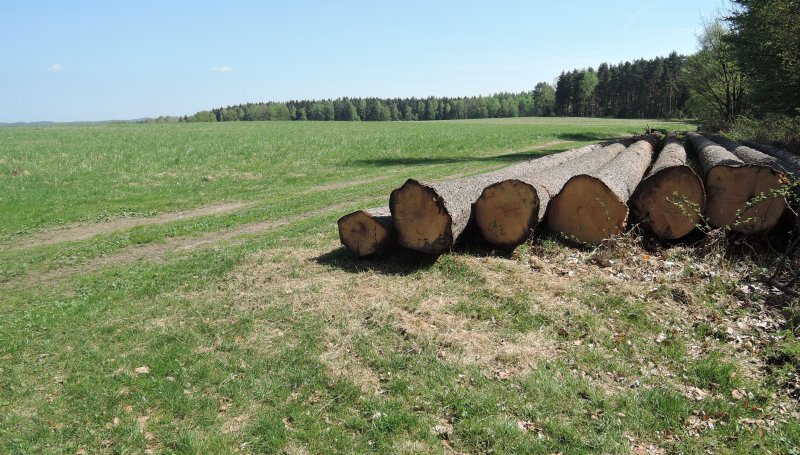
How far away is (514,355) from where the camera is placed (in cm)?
479

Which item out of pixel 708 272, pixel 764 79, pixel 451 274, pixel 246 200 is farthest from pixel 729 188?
pixel 764 79

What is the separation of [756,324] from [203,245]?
29.9 feet

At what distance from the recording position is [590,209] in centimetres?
744

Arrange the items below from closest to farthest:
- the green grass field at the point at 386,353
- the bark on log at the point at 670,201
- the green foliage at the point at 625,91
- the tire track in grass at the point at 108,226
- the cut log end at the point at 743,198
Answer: the green grass field at the point at 386,353 < the cut log end at the point at 743,198 < the bark on log at the point at 670,201 < the tire track in grass at the point at 108,226 < the green foliage at the point at 625,91

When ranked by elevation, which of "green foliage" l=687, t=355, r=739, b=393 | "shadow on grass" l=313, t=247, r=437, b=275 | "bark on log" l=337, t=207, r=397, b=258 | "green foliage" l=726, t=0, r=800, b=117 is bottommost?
"green foliage" l=687, t=355, r=739, b=393

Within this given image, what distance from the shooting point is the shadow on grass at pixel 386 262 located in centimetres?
709

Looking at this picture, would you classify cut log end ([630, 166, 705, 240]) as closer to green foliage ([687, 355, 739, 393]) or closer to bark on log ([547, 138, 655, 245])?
bark on log ([547, 138, 655, 245])

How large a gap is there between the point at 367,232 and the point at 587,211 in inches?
133

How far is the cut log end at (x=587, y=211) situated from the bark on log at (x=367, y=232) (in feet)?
8.78

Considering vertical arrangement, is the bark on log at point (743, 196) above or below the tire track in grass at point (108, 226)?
above

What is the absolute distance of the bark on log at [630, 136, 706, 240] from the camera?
7.19 metres

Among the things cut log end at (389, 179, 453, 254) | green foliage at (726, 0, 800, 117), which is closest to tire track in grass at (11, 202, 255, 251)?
cut log end at (389, 179, 453, 254)

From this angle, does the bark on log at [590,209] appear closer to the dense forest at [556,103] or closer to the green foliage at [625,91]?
the dense forest at [556,103]

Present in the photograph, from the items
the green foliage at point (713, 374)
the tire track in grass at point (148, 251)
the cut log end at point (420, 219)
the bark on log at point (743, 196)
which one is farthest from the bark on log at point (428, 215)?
the tire track in grass at point (148, 251)
